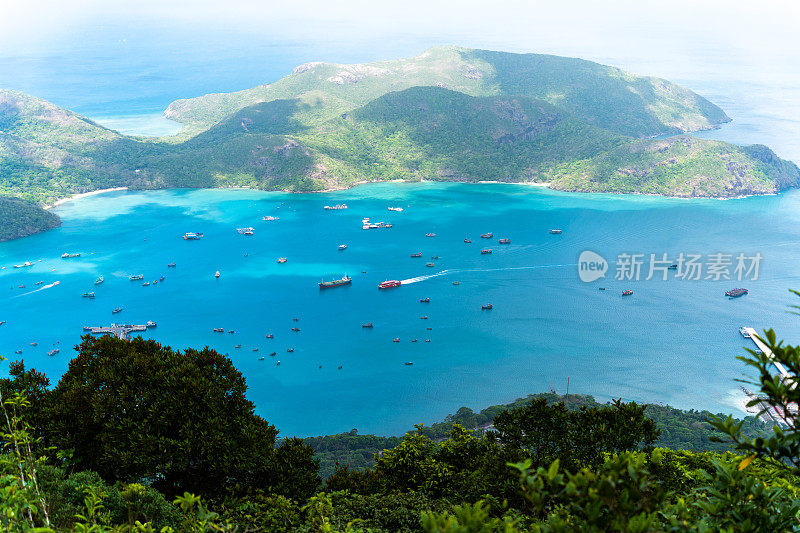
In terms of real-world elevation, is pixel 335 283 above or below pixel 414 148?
below

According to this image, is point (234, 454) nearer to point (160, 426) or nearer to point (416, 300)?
point (160, 426)

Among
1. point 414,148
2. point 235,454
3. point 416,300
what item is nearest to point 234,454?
point 235,454

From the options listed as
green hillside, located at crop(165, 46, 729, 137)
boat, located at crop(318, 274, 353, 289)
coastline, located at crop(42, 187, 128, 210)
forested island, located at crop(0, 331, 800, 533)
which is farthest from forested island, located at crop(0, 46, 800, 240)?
forested island, located at crop(0, 331, 800, 533)

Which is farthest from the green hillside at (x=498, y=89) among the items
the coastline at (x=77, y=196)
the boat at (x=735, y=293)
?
the boat at (x=735, y=293)

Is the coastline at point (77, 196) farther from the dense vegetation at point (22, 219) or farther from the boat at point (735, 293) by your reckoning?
the boat at point (735, 293)

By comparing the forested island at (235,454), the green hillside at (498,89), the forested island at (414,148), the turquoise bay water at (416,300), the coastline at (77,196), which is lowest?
the turquoise bay water at (416,300)

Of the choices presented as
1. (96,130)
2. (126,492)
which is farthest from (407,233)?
(96,130)

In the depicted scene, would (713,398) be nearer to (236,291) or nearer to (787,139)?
(236,291)
